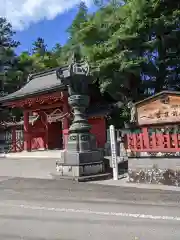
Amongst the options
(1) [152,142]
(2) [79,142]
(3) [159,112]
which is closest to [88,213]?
(1) [152,142]

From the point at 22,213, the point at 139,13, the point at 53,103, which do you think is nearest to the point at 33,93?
the point at 53,103

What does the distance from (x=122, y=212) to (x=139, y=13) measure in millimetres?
13382

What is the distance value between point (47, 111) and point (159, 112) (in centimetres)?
1635

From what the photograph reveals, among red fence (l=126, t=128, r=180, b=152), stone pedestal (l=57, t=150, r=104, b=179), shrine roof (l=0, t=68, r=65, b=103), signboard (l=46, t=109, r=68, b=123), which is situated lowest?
stone pedestal (l=57, t=150, r=104, b=179)

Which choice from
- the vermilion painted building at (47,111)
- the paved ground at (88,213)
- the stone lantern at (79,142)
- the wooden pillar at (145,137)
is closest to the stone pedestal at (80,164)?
the stone lantern at (79,142)

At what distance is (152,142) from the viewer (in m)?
9.09

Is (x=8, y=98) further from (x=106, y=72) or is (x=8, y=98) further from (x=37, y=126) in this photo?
(x=106, y=72)

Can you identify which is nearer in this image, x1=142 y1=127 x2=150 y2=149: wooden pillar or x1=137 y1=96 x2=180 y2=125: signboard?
x1=137 y1=96 x2=180 y2=125: signboard

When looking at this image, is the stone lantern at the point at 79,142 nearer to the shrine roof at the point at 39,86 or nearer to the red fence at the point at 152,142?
the red fence at the point at 152,142

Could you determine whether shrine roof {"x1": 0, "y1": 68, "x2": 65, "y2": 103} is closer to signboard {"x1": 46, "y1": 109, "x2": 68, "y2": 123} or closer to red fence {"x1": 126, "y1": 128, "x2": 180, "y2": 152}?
signboard {"x1": 46, "y1": 109, "x2": 68, "y2": 123}

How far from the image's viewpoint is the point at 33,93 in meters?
21.2

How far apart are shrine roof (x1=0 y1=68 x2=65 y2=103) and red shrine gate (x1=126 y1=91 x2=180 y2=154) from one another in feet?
34.3

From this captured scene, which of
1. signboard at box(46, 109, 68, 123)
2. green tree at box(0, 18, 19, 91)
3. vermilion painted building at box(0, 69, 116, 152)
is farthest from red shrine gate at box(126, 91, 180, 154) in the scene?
green tree at box(0, 18, 19, 91)

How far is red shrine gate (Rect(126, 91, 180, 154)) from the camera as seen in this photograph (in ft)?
28.8
